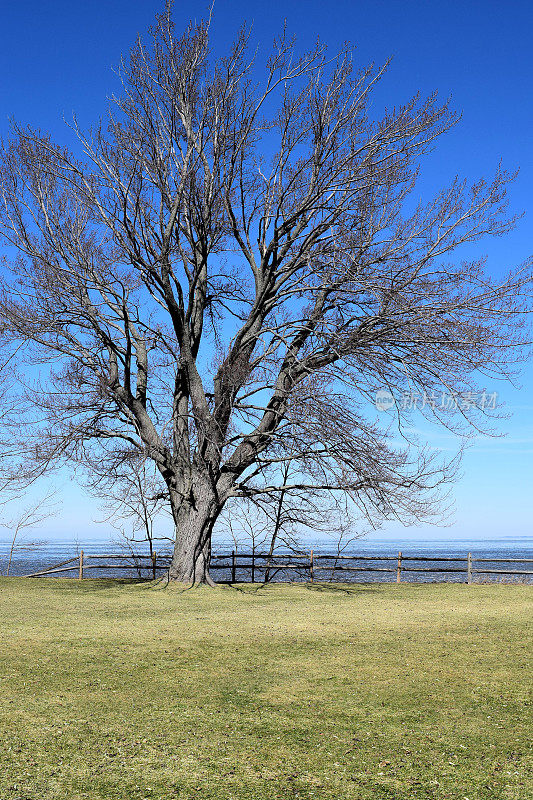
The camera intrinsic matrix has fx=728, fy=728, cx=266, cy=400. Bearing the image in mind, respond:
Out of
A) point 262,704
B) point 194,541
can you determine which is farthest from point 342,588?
point 262,704

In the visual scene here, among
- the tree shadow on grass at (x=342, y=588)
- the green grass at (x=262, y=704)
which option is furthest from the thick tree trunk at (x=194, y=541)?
the green grass at (x=262, y=704)

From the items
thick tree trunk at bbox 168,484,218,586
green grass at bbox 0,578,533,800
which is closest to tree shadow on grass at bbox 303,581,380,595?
thick tree trunk at bbox 168,484,218,586

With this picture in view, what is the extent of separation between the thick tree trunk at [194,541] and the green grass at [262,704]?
3934 mm

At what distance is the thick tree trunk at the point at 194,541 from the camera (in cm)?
1914

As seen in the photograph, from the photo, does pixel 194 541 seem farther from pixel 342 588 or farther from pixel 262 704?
pixel 262 704

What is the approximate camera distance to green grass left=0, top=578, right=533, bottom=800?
5.82 m

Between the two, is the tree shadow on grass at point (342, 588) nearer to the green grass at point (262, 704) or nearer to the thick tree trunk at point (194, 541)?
the thick tree trunk at point (194, 541)

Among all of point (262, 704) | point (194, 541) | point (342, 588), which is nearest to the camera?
point (262, 704)

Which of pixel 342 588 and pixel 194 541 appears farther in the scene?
pixel 342 588

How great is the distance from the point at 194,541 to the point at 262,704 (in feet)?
37.2

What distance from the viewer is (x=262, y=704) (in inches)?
317

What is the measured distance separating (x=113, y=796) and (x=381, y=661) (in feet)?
18.7

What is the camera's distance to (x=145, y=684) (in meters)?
8.95

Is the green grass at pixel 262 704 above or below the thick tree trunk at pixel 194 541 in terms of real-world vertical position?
below
